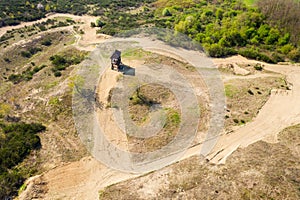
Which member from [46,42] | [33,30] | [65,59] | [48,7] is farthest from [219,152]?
[48,7]

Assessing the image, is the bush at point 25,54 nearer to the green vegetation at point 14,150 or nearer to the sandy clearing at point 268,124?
the green vegetation at point 14,150

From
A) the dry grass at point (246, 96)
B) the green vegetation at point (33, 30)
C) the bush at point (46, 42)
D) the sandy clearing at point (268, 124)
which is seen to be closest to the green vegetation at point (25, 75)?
the bush at point (46, 42)

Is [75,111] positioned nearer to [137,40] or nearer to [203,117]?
[203,117]

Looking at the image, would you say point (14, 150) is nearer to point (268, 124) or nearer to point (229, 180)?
point (229, 180)

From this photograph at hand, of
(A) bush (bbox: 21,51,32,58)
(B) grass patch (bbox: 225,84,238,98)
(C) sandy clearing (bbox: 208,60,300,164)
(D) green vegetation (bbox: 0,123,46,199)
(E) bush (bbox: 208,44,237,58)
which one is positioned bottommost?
(A) bush (bbox: 21,51,32,58)

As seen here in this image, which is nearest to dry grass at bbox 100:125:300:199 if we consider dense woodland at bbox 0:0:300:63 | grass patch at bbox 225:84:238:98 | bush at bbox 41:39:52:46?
grass patch at bbox 225:84:238:98

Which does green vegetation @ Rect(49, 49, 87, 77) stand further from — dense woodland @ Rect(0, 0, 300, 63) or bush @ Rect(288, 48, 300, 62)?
bush @ Rect(288, 48, 300, 62)
